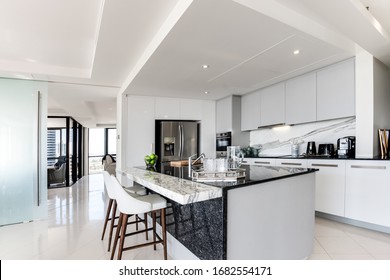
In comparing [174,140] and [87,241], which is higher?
[174,140]

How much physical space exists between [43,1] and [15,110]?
222 cm

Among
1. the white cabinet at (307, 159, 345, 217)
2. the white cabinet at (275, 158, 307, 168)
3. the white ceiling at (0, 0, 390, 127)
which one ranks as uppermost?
the white ceiling at (0, 0, 390, 127)

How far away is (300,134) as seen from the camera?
3.91m

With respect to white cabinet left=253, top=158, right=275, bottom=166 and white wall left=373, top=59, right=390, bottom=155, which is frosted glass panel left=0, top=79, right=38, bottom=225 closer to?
white cabinet left=253, top=158, right=275, bottom=166

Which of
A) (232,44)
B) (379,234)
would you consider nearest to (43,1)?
(232,44)

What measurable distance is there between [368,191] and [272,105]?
81.2 inches

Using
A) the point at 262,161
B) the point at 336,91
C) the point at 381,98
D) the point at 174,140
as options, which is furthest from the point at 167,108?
the point at 381,98

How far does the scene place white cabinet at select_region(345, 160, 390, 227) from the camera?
2.48 metres

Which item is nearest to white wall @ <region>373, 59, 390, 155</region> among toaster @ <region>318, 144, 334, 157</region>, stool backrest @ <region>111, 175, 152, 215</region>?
toaster @ <region>318, 144, 334, 157</region>

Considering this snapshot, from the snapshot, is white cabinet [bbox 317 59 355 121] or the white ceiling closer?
the white ceiling

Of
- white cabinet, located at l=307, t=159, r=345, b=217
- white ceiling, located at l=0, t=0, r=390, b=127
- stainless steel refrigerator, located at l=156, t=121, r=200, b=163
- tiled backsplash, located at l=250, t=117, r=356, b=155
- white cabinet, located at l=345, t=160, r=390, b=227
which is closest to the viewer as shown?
white ceiling, located at l=0, t=0, r=390, b=127

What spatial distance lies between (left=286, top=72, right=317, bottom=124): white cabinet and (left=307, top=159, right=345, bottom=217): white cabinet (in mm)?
788

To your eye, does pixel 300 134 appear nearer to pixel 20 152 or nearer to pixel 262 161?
pixel 262 161

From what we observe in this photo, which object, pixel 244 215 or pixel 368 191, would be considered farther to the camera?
pixel 368 191
